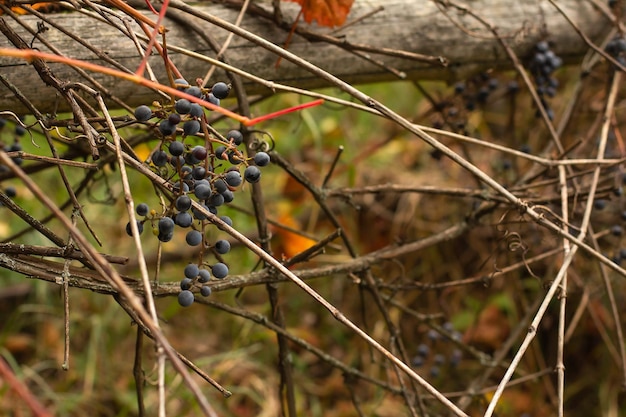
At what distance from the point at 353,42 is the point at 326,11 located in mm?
137

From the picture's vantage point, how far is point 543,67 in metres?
1.76

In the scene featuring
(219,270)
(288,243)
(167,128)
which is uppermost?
(167,128)

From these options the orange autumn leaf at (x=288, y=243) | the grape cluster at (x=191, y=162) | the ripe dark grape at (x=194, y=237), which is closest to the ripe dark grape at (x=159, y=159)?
the grape cluster at (x=191, y=162)

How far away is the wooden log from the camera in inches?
51.7

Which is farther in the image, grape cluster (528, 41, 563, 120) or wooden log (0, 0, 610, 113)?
grape cluster (528, 41, 563, 120)

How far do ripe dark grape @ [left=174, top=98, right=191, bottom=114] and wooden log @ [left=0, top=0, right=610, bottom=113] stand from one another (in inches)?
20.8

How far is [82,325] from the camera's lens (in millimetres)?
2500

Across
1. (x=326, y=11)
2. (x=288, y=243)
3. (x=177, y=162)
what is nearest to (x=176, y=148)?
(x=177, y=162)

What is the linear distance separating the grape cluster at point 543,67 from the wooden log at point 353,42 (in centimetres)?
5

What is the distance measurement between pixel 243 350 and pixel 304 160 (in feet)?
4.36

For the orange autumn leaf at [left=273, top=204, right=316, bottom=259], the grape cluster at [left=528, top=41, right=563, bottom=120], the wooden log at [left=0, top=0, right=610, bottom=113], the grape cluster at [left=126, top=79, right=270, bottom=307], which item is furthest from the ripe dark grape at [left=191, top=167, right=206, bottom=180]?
the orange autumn leaf at [left=273, top=204, right=316, bottom=259]

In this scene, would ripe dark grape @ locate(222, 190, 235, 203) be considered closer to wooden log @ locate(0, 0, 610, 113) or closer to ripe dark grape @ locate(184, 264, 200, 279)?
ripe dark grape @ locate(184, 264, 200, 279)

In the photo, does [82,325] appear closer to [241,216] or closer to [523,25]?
[241,216]

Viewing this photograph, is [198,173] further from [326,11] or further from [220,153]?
[326,11]
